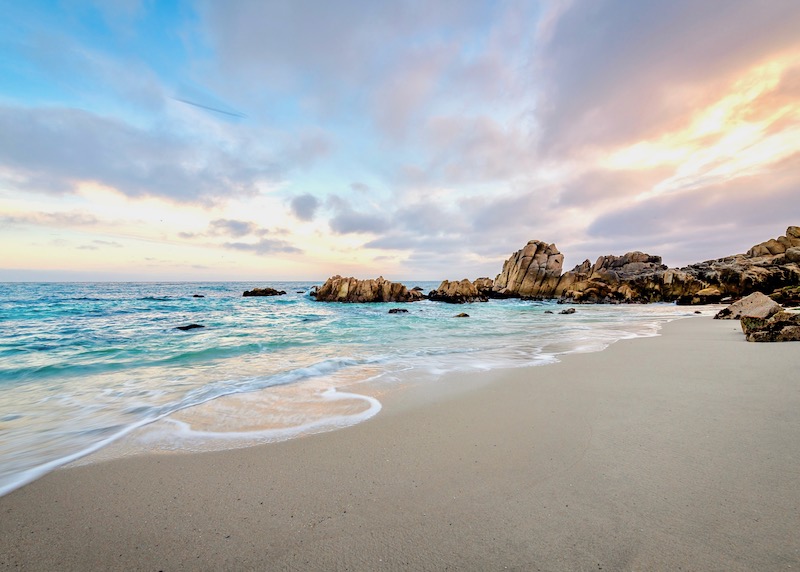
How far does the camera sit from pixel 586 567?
1821 millimetres

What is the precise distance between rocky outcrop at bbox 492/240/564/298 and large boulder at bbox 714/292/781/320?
3614cm

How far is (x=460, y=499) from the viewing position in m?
2.50

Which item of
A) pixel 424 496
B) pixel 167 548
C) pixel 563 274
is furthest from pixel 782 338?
pixel 563 274

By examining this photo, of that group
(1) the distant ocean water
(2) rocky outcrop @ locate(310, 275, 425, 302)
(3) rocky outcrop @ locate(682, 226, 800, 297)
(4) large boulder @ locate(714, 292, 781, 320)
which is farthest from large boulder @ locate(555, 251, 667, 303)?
(1) the distant ocean water

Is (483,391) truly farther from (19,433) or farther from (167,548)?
(19,433)

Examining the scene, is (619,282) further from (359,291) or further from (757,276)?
(359,291)

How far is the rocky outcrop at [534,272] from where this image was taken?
5269 centimetres

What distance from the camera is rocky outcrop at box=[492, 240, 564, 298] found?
5269cm

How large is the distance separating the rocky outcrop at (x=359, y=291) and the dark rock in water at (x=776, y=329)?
114ft

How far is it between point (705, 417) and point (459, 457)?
299 centimetres

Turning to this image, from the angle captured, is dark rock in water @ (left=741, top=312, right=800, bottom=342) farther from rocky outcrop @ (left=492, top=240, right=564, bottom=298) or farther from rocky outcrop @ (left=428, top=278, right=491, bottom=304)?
rocky outcrop @ (left=492, top=240, right=564, bottom=298)

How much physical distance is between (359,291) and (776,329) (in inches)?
1432

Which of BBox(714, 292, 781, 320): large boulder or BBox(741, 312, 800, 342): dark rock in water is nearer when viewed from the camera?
BBox(741, 312, 800, 342): dark rock in water

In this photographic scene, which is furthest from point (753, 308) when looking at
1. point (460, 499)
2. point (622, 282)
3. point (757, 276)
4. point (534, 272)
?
point (534, 272)
